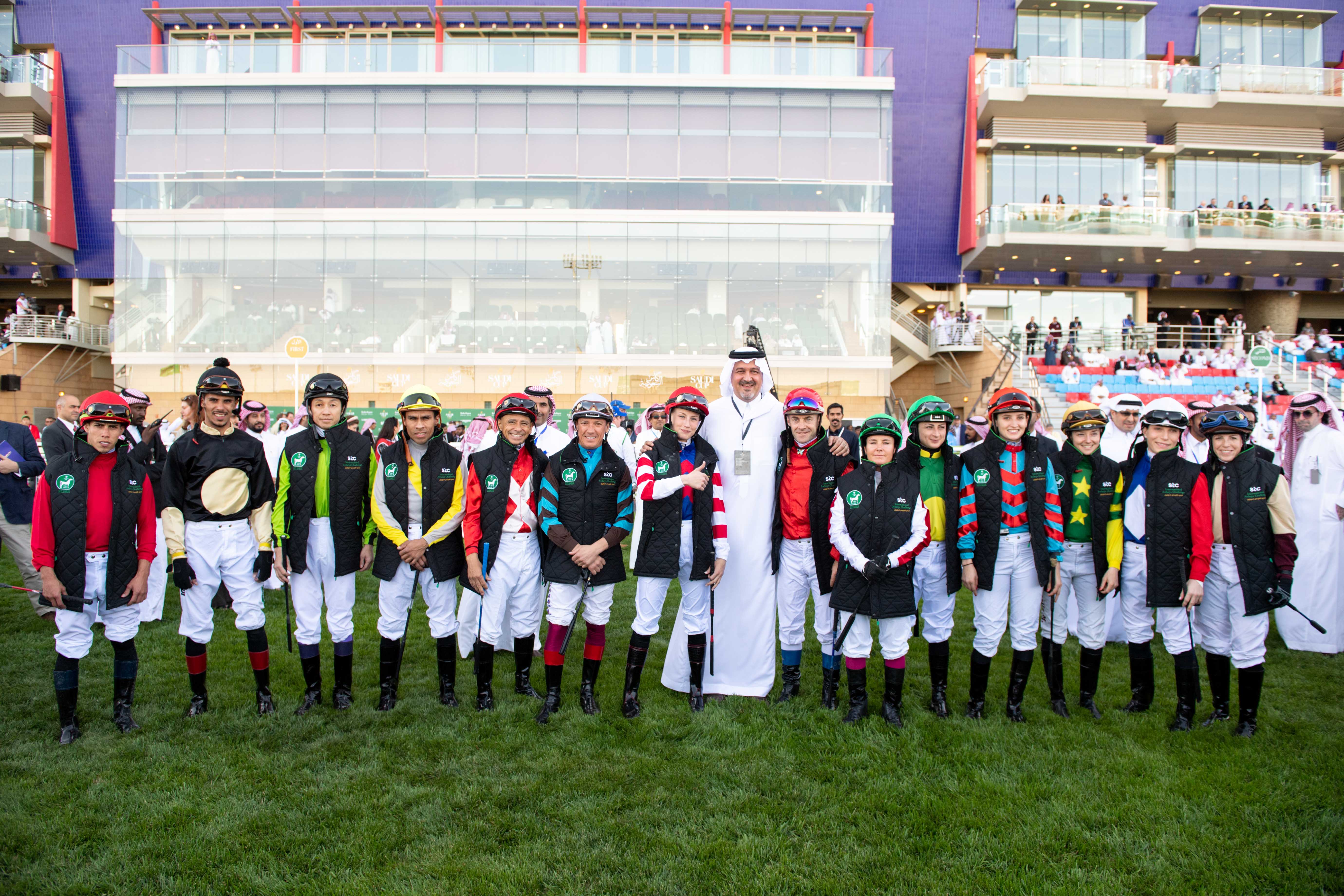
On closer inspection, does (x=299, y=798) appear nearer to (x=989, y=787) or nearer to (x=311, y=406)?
(x=311, y=406)

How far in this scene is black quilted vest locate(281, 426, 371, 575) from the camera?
5.38 m

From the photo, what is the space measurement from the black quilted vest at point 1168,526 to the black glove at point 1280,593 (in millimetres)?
514

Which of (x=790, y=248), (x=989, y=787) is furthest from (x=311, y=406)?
(x=790, y=248)

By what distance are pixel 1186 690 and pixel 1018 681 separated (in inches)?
45.4

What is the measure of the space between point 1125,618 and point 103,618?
742cm

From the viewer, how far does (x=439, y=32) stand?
97.0 feet

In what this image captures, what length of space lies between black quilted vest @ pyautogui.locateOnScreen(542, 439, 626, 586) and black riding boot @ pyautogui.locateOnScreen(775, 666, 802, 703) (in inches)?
63.5

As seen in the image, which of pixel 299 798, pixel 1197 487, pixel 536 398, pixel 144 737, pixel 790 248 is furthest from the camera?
pixel 790 248

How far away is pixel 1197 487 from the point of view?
532cm

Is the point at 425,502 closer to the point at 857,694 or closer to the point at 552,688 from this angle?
the point at 552,688

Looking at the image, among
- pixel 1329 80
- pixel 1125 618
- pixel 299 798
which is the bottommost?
pixel 299 798

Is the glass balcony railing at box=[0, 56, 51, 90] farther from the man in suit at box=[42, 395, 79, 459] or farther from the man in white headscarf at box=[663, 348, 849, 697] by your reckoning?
the man in white headscarf at box=[663, 348, 849, 697]

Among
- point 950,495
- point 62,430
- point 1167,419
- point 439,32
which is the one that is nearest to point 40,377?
point 439,32

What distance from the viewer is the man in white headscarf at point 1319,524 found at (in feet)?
23.6
